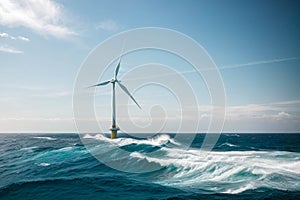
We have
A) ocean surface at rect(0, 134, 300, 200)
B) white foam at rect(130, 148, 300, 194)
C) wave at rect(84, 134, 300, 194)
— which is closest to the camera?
ocean surface at rect(0, 134, 300, 200)

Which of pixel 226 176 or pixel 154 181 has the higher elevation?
pixel 226 176

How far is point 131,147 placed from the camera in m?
66.6

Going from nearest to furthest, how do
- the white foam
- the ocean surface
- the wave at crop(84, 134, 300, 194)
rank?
1. the ocean surface
2. the wave at crop(84, 134, 300, 194)
3. the white foam

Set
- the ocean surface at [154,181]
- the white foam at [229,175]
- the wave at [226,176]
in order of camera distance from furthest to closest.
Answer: the white foam at [229,175] → the wave at [226,176] → the ocean surface at [154,181]

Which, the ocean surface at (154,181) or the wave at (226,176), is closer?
the ocean surface at (154,181)

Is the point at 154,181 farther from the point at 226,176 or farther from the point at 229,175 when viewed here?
the point at 229,175

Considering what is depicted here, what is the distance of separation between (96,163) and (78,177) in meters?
11.8

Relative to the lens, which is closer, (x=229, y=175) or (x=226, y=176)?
(x=226, y=176)

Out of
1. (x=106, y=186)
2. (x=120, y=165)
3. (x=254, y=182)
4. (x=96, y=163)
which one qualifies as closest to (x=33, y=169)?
(x=96, y=163)

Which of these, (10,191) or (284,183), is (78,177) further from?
(284,183)

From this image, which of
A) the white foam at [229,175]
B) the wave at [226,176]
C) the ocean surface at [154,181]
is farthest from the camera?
the white foam at [229,175]

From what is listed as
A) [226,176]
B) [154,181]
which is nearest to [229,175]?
[226,176]

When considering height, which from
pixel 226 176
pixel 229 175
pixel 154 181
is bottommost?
pixel 154 181

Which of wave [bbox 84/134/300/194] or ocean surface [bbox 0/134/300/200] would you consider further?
wave [bbox 84/134/300/194]
